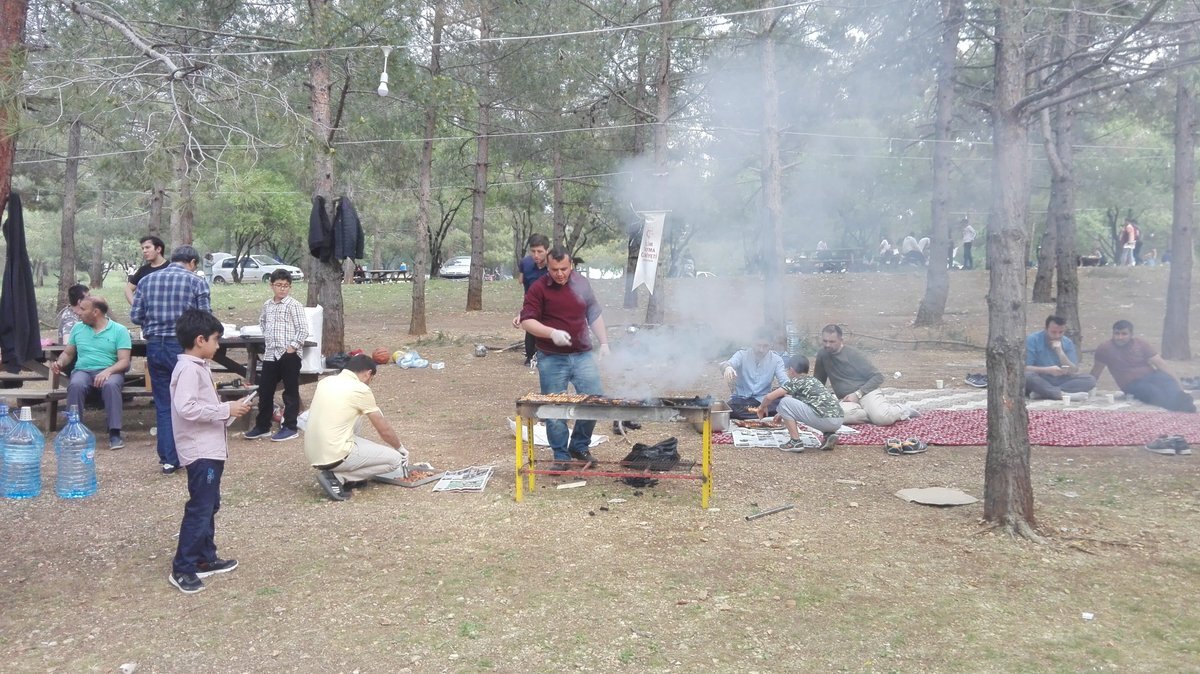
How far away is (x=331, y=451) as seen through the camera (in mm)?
5574

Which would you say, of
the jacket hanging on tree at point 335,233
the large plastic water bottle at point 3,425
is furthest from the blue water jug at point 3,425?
the jacket hanging on tree at point 335,233

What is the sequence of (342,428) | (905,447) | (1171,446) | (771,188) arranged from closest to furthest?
1. (342,428)
2. (1171,446)
3. (905,447)
4. (771,188)

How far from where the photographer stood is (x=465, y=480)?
6.03 meters

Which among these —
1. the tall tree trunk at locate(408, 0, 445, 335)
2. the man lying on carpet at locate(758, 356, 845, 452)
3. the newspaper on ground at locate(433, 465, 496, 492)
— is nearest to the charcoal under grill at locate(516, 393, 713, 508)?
the newspaper on ground at locate(433, 465, 496, 492)

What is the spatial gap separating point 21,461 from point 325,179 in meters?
6.26

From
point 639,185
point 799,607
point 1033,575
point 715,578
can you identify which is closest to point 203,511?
point 715,578

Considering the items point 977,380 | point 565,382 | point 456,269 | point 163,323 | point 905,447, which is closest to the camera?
point 163,323

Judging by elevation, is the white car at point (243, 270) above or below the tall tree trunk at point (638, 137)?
below

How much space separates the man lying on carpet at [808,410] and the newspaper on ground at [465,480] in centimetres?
Result: 261

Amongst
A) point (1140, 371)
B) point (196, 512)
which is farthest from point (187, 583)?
point (1140, 371)

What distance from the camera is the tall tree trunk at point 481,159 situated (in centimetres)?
1476

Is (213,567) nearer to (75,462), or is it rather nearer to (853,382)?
(75,462)

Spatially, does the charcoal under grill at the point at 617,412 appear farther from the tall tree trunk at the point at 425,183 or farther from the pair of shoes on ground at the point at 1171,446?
the tall tree trunk at the point at 425,183

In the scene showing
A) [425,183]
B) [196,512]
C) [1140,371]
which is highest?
[425,183]
